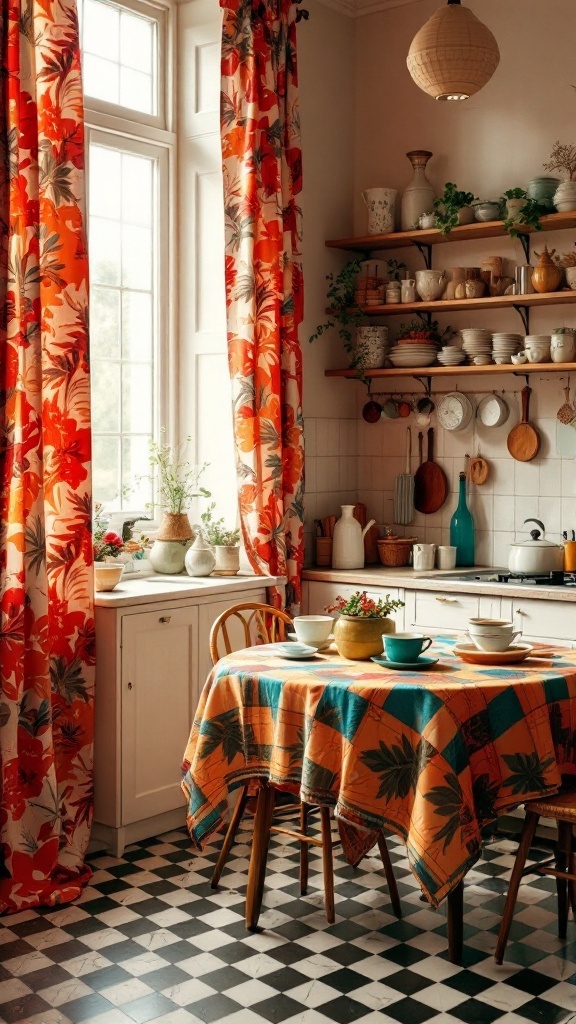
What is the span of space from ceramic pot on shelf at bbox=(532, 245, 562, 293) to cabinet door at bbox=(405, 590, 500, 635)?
1.30 meters

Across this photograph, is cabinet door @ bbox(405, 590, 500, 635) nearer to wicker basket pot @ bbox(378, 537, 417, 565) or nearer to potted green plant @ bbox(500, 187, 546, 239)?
wicker basket pot @ bbox(378, 537, 417, 565)

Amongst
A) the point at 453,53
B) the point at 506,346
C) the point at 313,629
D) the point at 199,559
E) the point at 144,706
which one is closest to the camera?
the point at 453,53

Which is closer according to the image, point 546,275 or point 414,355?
point 546,275

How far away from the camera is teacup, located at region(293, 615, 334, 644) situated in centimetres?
325

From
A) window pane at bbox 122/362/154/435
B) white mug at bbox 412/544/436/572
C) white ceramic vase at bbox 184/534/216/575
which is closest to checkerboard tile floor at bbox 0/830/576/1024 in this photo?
white ceramic vase at bbox 184/534/216/575

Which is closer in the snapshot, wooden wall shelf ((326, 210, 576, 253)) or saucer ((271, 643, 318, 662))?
saucer ((271, 643, 318, 662))

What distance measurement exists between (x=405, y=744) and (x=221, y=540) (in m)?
1.91

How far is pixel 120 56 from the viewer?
14.6 ft

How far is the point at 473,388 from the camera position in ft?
16.2

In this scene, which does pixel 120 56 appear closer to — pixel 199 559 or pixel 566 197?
pixel 566 197

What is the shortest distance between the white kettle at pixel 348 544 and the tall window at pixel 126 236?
34.6 inches

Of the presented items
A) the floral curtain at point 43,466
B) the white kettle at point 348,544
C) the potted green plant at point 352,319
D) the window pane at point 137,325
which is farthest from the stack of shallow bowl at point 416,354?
the floral curtain at point 43,466

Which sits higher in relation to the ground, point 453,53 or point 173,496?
point 453,53

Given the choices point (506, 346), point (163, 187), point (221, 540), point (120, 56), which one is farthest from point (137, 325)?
point (506, 346)
